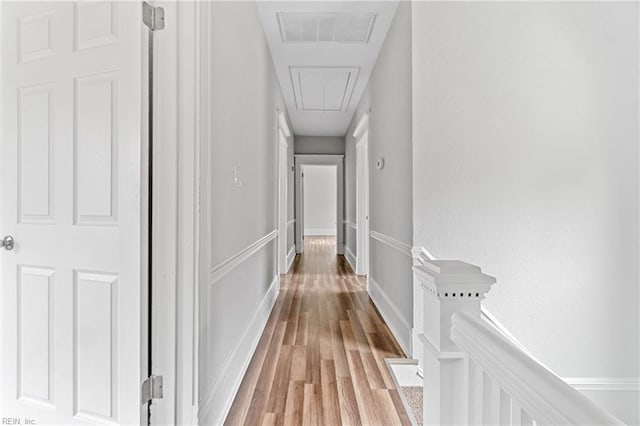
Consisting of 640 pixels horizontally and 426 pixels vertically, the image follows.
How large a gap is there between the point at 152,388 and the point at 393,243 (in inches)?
82.9

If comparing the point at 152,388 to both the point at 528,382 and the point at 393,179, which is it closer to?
the point at 528,382

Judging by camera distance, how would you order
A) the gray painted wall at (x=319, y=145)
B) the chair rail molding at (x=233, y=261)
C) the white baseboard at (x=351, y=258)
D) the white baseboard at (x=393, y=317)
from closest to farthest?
the chair rail molding at (x=233, y=261)
the white baseboard at (x=393, y=317)
the white baseboard at (x=351, y=258)
the gray painted wall at (x=319, y=145)

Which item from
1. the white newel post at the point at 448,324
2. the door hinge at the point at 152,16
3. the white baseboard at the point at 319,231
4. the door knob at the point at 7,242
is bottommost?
the white baseboard at the point at 319,231

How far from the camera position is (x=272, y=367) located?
232 cm

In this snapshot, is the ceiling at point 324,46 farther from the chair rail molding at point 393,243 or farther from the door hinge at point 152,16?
the chair rail molding at point 393,243

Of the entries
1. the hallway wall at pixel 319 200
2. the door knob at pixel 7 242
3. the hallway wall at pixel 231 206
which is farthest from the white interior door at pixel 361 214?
the hallway wall at pixel 319 200

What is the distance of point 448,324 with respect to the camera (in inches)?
35.5

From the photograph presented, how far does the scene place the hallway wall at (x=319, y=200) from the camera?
1215cm

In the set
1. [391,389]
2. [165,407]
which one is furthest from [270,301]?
[165,407]

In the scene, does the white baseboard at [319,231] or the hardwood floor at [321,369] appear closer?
the hardwood floor at [321,369]

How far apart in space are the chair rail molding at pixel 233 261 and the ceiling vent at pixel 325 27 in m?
1.88

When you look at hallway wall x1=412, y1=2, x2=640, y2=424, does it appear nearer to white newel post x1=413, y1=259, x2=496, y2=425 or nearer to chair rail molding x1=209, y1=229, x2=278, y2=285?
chair rail molding x1=209, y1=229, x2=278, y2=285

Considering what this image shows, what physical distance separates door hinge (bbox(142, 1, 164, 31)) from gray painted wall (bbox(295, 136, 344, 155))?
19.8 ft

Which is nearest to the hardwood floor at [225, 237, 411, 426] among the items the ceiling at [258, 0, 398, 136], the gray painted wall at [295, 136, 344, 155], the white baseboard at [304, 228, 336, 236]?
the ceiling at [258, 0, 398, 136]
